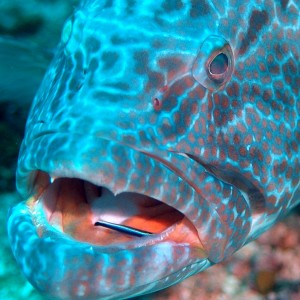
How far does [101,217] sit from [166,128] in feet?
2.48

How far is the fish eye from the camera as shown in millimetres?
3092

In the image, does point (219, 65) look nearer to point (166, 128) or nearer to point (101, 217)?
point (166, 128)

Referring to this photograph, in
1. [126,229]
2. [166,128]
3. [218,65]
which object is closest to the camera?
[166,128]

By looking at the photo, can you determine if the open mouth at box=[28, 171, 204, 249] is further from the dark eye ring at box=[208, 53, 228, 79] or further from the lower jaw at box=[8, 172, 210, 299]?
the dark eye ring at box=[208, 53, 228, 79]

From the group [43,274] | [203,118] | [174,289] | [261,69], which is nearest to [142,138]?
[203,118]

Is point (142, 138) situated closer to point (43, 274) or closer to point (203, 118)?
point (203, 118)

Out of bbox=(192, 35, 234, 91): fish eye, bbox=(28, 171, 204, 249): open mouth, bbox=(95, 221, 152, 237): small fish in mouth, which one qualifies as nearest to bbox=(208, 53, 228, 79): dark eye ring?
bbox=(192, 35, 234, 91): fish eye

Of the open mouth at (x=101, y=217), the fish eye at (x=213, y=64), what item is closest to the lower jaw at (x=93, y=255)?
the open mouth at (x=101, y=217)

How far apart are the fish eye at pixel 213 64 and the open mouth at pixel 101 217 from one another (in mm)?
800

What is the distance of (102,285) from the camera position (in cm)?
274

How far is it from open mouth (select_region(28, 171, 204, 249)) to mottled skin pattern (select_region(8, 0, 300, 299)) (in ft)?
0.21

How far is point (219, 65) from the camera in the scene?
3.19 metres

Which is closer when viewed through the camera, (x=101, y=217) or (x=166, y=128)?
(x=166, y=128)

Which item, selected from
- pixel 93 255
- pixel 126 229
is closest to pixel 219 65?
pixel 126 229
